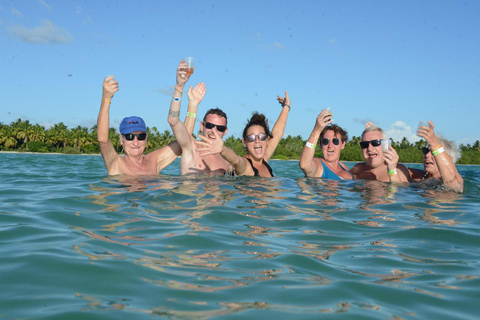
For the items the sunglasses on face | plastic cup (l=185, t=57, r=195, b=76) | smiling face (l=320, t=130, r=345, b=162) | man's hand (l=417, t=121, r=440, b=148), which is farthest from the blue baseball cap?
man's hand (l=417, t=121, r=440, b=148)

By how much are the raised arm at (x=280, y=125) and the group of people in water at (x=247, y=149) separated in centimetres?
2

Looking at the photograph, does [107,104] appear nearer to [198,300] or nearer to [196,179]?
[196,179]

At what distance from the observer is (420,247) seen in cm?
416

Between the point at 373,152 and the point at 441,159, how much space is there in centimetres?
139

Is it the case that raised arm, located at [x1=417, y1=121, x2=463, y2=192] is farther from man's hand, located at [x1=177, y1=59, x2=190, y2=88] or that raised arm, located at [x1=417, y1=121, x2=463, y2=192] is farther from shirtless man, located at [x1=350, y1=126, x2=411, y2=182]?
man's hand, located at [x1=177, y1=59, x2=190, y2=88]

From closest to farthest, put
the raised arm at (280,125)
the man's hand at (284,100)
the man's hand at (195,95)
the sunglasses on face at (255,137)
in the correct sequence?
the man's hand at (195,95), the sunglasses on face at (255,137), the raised arm at (280,125), the man's hand at (284,100)

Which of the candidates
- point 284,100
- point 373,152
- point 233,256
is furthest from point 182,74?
point 233,256

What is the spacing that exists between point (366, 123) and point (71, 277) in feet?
21.5

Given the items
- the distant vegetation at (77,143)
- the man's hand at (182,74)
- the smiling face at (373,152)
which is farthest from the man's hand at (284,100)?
the distant vegetation at (77,143)

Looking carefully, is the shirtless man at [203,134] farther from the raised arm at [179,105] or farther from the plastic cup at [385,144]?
the plastic cup at [385,144]

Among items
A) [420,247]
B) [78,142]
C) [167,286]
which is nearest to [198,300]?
[167,286]

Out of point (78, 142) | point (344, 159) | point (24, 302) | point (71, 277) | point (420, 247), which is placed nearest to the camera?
point (24, 302)

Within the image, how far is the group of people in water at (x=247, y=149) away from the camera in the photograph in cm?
704

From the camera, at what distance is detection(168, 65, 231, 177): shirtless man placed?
7.08 m
